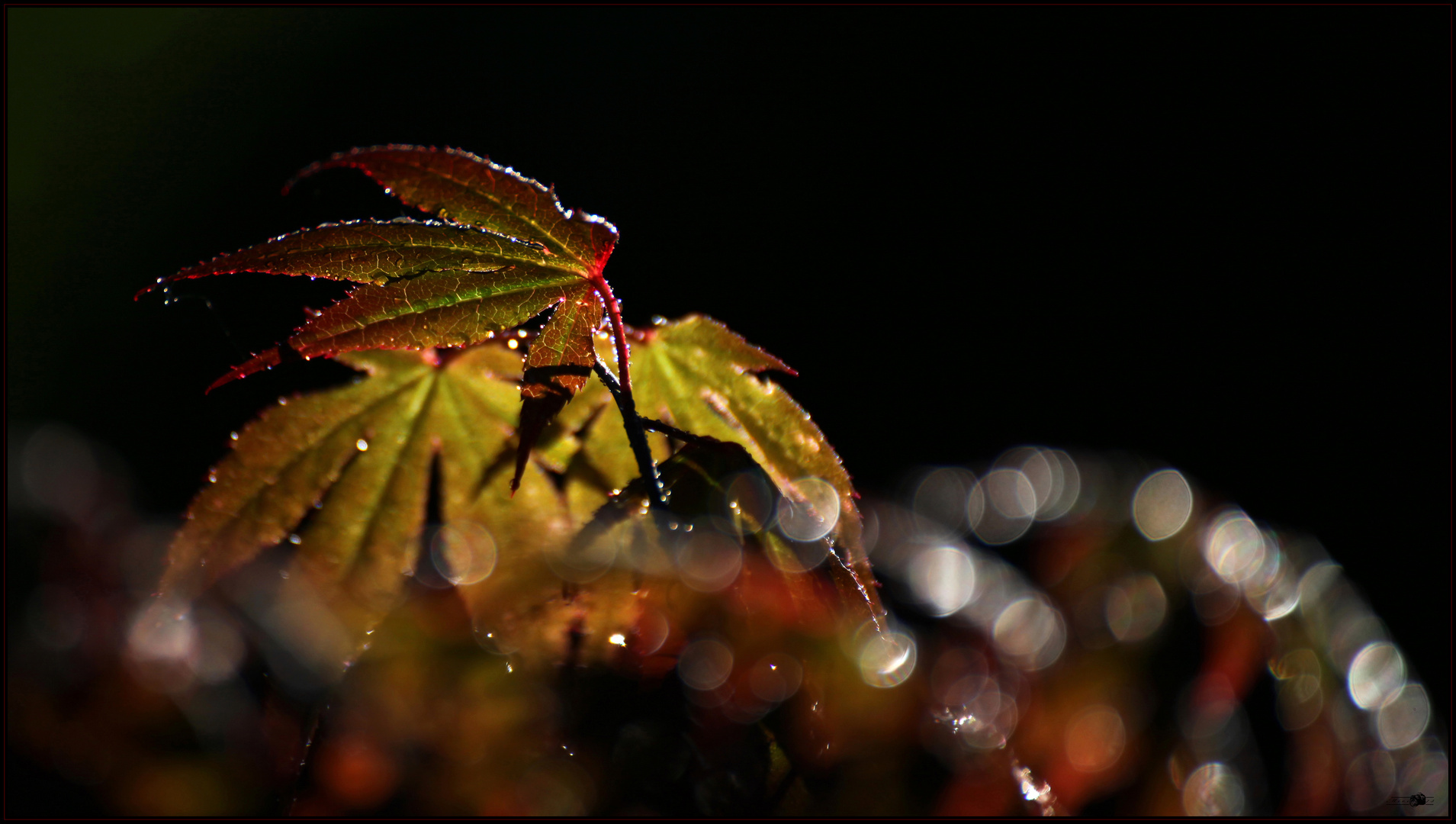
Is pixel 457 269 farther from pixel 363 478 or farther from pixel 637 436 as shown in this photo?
pixel 363 478

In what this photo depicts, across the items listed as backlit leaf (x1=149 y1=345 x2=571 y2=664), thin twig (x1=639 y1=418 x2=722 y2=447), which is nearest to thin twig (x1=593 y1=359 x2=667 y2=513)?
thin twig (x1=639 y1=418 x2=722 y2=447)

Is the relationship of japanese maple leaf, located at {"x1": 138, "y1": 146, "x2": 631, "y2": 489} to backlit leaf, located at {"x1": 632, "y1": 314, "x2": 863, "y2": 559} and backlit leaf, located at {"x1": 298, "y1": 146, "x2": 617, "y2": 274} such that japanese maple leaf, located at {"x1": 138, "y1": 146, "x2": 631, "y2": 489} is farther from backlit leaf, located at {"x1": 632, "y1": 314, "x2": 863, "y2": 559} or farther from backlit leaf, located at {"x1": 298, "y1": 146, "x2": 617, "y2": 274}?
backlit leaf, located at {"x1": 632, "y1": 314, "x2": 863, "y2": 559}

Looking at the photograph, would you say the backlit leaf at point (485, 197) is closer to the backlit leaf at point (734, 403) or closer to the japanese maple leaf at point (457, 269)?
the japanese maple leaf at point (457, 269)

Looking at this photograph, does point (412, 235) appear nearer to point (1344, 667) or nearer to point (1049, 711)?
point (1049, 711)

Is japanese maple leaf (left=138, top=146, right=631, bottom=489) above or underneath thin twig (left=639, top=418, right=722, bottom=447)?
above

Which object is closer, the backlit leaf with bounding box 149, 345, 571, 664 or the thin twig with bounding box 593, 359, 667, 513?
the thin twig with bounding box 593, 359, 667, 513

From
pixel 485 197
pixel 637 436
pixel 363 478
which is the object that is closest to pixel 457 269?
pixel 485 197

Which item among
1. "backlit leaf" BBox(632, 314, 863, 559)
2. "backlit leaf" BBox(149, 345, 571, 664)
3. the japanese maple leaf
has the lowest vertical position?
"backlit leaf" BBox(149, 345, 571, 664)

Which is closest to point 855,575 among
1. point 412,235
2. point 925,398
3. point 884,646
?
point 884,646
